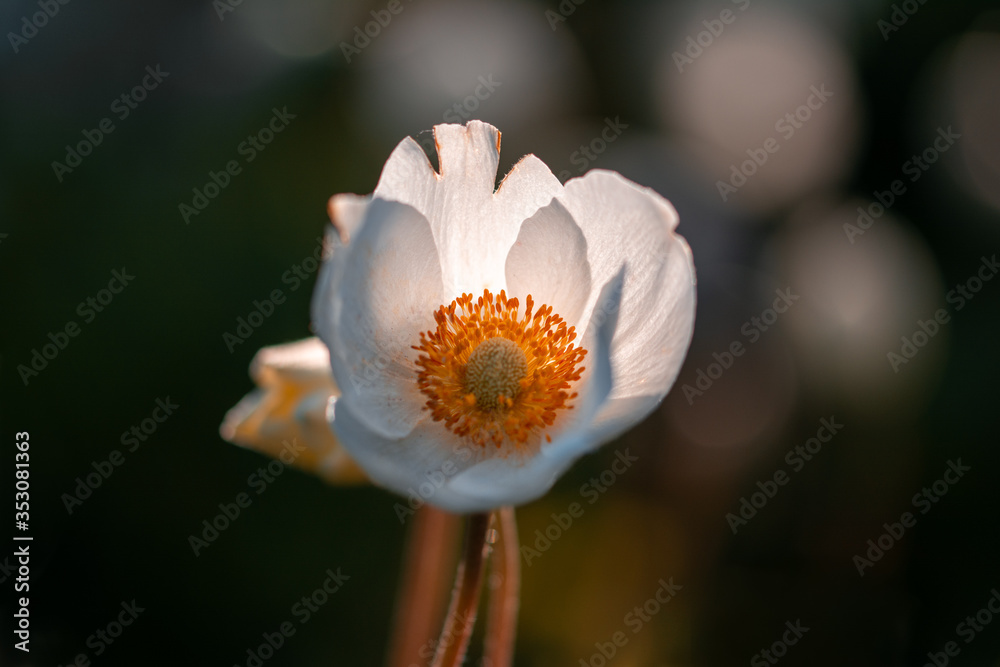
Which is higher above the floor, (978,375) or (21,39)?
(21,39)

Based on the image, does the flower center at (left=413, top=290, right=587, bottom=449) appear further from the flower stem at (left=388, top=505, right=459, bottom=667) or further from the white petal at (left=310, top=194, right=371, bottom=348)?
the flower stem at (left=388, top=505, right=459, bottom=667)

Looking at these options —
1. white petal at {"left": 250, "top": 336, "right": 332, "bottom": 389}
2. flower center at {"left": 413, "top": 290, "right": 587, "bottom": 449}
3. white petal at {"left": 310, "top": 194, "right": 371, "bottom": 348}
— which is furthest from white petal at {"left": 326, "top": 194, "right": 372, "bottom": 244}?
white petal at {"left": 250, "top": 336, "right": 332, "bottom": 389}

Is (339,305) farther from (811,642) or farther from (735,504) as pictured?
(735,504)

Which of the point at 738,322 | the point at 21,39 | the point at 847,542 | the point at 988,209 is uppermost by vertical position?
the point at 21,39

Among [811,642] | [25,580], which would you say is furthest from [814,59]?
[25,580]

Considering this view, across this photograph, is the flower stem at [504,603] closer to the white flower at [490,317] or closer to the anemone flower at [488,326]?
the anemone flower at [488,326]

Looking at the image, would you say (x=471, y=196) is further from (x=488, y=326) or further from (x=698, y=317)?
(x=698, y=317)
